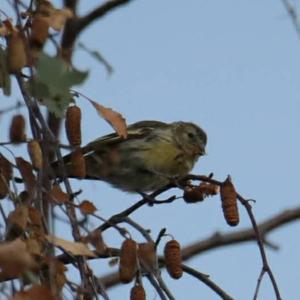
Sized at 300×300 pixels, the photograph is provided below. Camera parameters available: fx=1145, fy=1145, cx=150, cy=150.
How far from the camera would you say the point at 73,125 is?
8.57 ft

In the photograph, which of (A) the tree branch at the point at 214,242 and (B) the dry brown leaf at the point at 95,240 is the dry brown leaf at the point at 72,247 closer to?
(B) the dry brown leaf at the point at 95,240

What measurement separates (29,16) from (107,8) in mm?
2552

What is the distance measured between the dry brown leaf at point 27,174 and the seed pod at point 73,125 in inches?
6.6

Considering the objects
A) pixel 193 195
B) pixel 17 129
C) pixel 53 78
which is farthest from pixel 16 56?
pixel 193 195

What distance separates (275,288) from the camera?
237cm

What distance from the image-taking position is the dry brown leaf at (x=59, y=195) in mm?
2332

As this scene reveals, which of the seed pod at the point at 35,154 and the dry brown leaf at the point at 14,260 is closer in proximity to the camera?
the dry brown leaf at the point at 14,260

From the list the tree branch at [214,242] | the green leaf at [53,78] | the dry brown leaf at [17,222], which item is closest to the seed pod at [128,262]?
the dry brown leaf at [17,222]

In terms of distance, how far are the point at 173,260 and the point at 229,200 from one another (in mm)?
191

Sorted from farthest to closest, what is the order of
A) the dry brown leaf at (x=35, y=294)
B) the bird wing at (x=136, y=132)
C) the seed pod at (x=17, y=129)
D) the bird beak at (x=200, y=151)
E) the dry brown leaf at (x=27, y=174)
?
the bird beak at (x=200, y=151) < the bird wing at (x=136, y=132) < the dry brown leaf at (x=27, y=174) < the seed pod at (x=17, y=129) < the dry brown leaf at (x=35, y=294)

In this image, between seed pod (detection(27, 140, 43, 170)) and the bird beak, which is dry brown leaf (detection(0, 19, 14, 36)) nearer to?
seed pod (detection(27, 140, 43, 170))

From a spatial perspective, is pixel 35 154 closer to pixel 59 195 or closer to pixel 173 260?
pixel 59 195

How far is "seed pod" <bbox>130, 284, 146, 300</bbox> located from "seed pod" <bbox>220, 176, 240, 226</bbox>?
1.14ft

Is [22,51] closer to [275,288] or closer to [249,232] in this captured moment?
[275,288]
